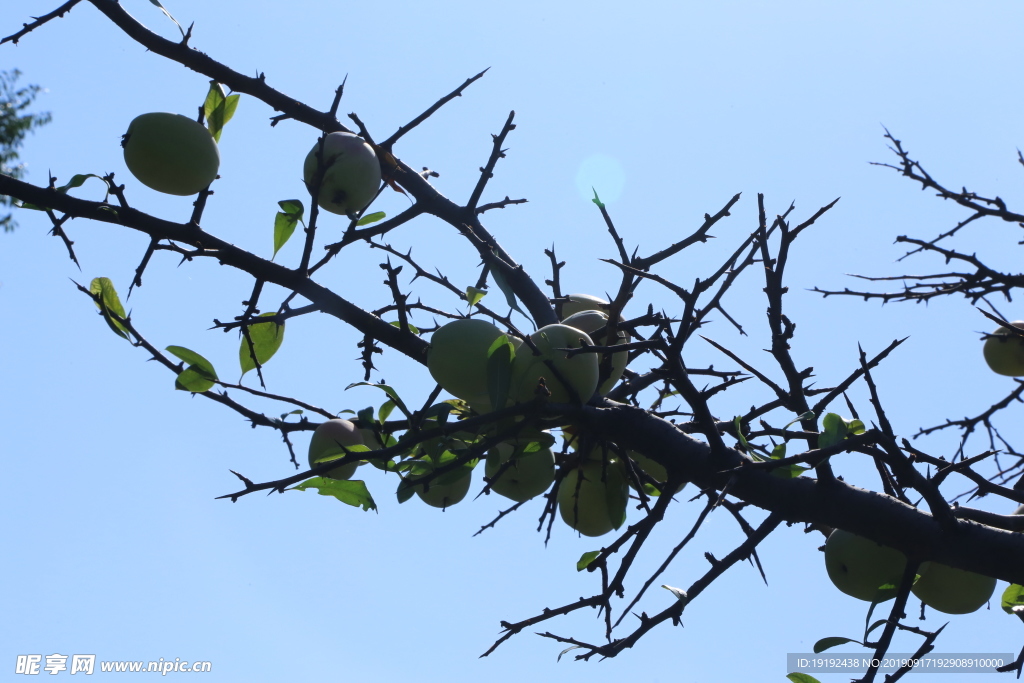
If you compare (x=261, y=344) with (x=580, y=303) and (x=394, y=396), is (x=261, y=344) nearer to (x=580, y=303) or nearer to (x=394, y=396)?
(x=394, y=396)

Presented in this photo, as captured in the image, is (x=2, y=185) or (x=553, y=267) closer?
(x=2, y=185)

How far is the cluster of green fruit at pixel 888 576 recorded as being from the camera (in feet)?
4.73

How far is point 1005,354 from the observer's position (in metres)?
2.97

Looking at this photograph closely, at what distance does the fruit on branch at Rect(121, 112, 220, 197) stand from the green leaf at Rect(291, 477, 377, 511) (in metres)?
0.84

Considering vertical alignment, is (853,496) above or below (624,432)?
below

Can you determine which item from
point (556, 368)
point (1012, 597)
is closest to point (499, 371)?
point (556, 368)

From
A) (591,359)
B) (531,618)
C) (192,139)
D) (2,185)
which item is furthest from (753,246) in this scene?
(2,185)

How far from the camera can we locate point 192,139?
166 cm

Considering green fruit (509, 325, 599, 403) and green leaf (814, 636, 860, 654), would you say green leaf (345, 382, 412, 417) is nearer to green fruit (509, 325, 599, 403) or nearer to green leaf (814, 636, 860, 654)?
green fruit (509, 325, 599, 403)

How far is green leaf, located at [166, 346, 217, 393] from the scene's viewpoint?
1.26 m

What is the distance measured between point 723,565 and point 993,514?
63 cm

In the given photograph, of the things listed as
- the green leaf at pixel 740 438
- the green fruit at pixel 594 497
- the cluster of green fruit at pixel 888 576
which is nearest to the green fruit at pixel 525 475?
the green fruit at pixel 594 497

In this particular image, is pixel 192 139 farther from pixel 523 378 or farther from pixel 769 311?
pixel 769 311

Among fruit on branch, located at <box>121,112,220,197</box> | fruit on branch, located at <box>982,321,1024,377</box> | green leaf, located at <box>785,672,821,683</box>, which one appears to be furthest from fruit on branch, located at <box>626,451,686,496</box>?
fruit on branch, located at <box>982,321,1024,377</box>
